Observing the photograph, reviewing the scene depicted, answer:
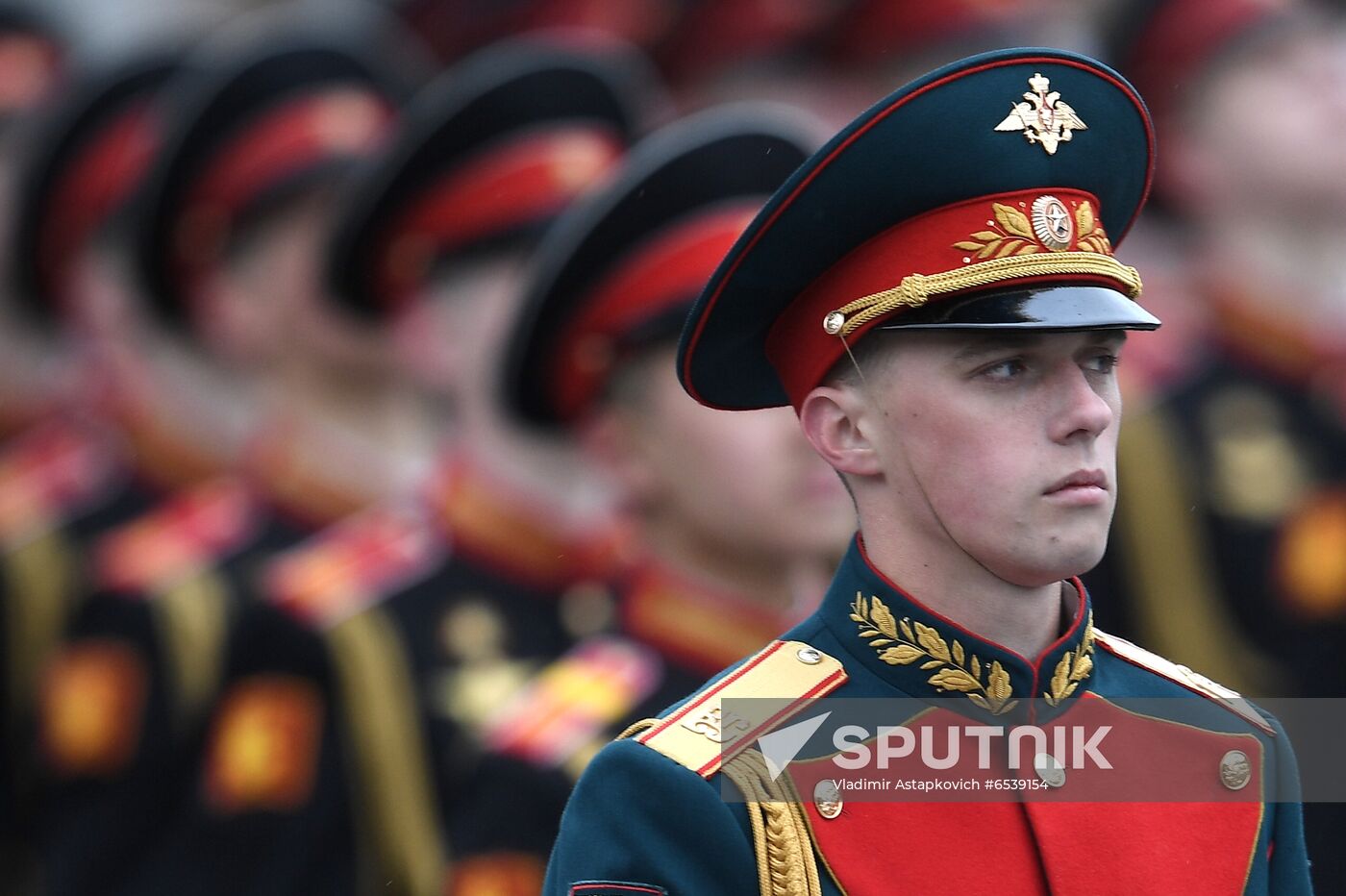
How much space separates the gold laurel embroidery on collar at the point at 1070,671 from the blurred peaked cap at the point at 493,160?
388cm

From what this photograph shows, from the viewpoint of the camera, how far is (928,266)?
298 centimetres

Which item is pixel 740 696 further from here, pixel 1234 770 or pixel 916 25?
pixel 916 25

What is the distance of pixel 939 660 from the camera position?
3.03 metres

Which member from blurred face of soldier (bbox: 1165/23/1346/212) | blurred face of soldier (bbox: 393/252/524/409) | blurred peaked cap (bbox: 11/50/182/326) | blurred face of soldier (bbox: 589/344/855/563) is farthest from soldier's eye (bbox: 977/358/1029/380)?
blurred peaked cap (bbox: 11/50/182/326)

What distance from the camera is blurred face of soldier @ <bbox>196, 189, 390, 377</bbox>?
7535 mm

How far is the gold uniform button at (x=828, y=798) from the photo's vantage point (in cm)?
297

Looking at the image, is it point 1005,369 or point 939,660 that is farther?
point 939,660

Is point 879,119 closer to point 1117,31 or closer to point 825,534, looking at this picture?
point 825,534

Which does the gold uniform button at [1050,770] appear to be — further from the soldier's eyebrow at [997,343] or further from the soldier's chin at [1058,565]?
the soldier's eyebrow at [997,343]

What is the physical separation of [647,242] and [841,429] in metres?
2.48

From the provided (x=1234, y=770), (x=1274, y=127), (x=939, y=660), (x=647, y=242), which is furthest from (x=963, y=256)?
(x=1274, y=127)


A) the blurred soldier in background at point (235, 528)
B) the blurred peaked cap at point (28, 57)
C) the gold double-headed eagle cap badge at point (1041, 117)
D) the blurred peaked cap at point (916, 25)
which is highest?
the blurred peaked cap at point (28, 57)

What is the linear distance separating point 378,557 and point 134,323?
3.20m

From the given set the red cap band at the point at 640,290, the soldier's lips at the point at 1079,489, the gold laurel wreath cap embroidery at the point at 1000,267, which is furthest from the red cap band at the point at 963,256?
the red cap band at the point at 640,290
